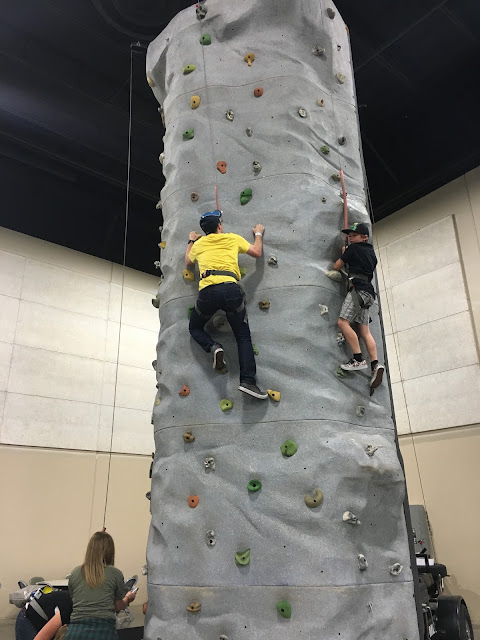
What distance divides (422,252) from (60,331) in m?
6.04

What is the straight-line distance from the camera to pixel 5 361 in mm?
7906

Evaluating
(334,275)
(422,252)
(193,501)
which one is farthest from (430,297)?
(193,501)

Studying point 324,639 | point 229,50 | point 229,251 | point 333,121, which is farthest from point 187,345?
point 229,50

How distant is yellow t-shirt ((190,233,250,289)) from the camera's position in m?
3.64

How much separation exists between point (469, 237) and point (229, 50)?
16.8ft

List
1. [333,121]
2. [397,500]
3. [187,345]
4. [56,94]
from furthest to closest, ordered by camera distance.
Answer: [56,94] → [333,121] → [187,345] → [397,500]

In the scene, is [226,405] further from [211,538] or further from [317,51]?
[317,51]

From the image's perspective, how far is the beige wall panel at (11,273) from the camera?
8265 millimetres

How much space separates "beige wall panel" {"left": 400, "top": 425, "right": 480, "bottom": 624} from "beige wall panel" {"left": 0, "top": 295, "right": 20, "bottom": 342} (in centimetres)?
639

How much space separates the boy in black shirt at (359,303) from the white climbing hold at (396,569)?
44.5 inches

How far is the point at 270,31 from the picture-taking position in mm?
4672

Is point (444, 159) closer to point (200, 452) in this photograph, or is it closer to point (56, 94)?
point (56, 94)

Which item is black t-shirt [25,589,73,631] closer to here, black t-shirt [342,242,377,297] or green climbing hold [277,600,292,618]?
green climbing hold [277,600,292,618]

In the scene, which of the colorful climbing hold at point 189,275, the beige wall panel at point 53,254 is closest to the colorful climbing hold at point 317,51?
the colorful climbing hold at point 189,275
